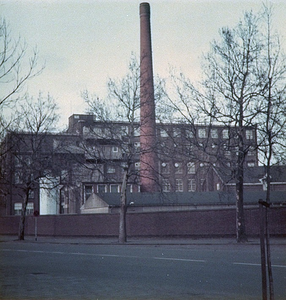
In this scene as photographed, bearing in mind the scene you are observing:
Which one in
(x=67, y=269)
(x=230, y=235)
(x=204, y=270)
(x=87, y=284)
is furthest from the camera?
(x=230, y=235)

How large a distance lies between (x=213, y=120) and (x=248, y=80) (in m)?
2.85

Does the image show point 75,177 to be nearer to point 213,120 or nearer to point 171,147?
point 171,147

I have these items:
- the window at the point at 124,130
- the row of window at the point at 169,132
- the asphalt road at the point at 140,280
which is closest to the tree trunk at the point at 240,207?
the row of window at the point at 169,132

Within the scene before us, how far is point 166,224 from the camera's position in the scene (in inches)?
1569

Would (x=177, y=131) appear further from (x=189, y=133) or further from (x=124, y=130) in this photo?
(x=124, y=130)

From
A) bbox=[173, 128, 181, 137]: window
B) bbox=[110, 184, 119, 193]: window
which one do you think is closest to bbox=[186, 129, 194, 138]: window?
bbox=[173, 128, 181, 137]: window

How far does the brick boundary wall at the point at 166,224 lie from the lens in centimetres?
3531

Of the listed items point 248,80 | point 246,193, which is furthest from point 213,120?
point 246,193

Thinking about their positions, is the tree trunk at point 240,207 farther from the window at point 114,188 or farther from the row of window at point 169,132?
the window at point 114,188

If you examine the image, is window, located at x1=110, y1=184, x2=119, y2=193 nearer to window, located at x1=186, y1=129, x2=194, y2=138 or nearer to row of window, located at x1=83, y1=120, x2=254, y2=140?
row of window, located at x1=83, y1=120, x2=254, y2=140

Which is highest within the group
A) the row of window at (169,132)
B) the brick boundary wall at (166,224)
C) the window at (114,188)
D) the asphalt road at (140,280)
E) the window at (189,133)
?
the row of window at (169,132)

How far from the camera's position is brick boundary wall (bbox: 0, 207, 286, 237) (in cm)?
3531

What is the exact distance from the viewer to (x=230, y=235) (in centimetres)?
3625

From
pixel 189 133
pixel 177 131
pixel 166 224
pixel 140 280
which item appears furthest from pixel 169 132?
pixel 140 280
